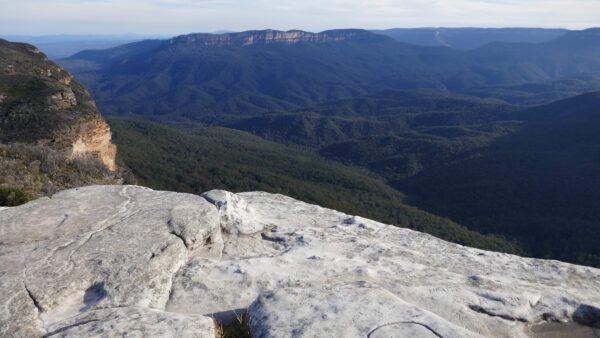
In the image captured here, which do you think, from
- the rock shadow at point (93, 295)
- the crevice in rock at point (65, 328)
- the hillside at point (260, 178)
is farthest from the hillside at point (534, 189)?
the crevice in rock at point (65, 328)

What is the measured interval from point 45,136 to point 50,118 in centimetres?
275

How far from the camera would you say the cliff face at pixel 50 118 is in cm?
2919

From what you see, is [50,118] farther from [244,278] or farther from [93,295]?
[244,278]

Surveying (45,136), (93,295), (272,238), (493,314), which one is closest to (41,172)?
(45,136)

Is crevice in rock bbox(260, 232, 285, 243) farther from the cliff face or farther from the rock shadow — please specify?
the cliff face

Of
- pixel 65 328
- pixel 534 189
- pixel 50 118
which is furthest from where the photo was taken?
pixel 534 189

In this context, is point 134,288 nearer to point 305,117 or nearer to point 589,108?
point 589,108

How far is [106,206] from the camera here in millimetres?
9352

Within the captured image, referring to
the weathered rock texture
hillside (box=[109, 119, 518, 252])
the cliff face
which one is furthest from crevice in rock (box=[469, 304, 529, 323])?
hillside (box=[109, 119, 518, 252])

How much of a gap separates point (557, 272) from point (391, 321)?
4.46 meters

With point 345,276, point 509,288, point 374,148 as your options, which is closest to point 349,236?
point 345,276

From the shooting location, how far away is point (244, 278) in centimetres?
763

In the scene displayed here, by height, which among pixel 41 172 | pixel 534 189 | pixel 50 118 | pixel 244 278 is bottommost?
pixel 534 189

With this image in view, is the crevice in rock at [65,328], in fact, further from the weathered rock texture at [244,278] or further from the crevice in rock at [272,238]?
the crevice in rock at [272,238]
